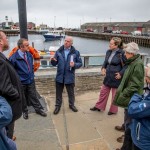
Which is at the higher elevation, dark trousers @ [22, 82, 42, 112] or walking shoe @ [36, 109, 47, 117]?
dark trousers @ [22, 82, 42, 112]

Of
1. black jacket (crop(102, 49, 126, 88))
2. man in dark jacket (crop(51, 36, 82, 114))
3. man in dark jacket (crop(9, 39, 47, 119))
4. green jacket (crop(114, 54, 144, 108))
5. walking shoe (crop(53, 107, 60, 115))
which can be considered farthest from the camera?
walking shoe (crop(53, 107, 60, 115))

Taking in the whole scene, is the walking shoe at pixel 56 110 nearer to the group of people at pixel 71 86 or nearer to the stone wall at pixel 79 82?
the group of people at pixel 71 86

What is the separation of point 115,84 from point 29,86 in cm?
172

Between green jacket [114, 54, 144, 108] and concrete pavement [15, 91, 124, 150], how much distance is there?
2.76 ft

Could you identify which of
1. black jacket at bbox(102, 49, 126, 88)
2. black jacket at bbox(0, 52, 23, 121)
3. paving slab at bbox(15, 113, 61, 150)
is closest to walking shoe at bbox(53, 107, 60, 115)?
paving slab at bbox(15, 113, 61, 150)

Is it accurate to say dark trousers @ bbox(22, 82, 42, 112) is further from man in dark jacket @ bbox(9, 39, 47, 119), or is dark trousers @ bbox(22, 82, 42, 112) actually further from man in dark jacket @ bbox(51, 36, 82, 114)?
man in dark jacket @ bbox(51, 36, 82, 114)

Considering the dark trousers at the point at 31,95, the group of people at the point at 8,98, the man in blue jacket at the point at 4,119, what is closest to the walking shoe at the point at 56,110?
the dark trousers at the point at 31,95

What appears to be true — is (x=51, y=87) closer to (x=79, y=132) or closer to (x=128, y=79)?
(x=79, y=132)

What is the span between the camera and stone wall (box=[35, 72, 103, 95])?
20.5 ft

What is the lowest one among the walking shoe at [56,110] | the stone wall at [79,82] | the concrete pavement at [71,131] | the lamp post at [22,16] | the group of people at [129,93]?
the concrete pavement at [71,131]

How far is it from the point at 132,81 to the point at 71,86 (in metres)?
1.90

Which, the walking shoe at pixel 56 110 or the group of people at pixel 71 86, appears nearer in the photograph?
the group of people at pixel 71 86

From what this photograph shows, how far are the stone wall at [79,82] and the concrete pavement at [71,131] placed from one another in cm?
105

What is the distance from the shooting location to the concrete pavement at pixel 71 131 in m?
3.65
